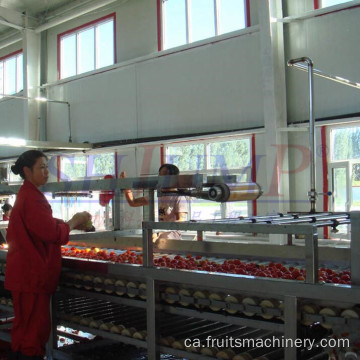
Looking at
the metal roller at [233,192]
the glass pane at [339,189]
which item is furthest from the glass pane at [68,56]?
the metal roller at [233,192]

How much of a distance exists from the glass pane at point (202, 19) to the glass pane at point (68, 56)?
3406 mm

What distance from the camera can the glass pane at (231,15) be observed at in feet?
23.8

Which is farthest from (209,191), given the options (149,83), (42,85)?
(42,85)

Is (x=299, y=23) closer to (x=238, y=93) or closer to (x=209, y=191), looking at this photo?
(x=238, y=93)

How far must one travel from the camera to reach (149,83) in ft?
27.9

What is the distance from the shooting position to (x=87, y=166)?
978 centimetres

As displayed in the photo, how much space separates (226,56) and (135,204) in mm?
4515

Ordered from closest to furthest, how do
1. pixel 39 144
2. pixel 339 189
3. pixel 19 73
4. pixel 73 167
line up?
pixel 339 189 < pixel 39 144 < pixel 73 167 < pixel 19 73

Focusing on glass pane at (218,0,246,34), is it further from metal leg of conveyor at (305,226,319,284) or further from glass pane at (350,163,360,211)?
metal leg of conveyor at (305,226,319,284)

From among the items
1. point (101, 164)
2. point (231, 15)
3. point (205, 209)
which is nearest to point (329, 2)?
point (231, 15)

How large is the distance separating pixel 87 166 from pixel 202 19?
4.01 m

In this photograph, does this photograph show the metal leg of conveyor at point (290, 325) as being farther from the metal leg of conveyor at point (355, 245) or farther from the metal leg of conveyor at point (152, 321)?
the metal leg of conveyor at point (152, 321)

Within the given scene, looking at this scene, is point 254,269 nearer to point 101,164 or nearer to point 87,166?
point 101,164

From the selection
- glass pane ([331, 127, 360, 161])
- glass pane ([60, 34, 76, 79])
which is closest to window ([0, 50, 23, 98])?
glass pane ([60, 34, 76, 79])
